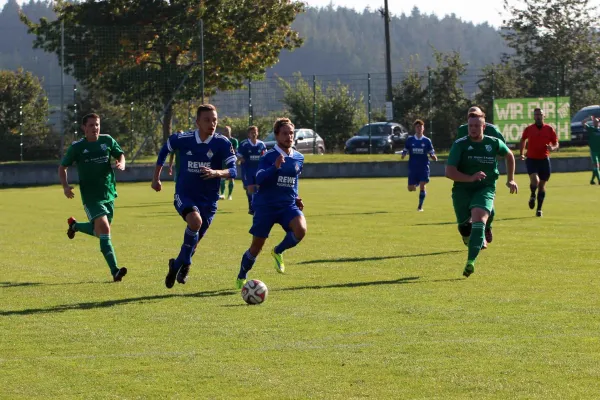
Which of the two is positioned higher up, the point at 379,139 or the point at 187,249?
the point at 379,139

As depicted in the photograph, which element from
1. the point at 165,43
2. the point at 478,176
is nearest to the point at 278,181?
the point at 478,176

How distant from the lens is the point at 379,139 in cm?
5203

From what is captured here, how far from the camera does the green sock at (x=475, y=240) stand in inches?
502

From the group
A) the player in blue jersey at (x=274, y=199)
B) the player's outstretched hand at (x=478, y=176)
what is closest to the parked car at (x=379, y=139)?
the player's outstretched hand at (x=478, y=176)

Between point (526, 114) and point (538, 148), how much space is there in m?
23.9

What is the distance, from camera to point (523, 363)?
7.64 metres

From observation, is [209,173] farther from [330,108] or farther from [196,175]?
[330,108]

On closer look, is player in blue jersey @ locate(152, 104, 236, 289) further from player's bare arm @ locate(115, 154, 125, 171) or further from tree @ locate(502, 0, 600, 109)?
tree @ locate(502, 0, 600, 109)

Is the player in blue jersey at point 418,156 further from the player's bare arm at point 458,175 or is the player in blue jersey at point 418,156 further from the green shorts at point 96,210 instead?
the green shorts at point 96,210

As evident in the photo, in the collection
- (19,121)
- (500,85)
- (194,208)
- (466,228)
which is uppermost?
(500,85)

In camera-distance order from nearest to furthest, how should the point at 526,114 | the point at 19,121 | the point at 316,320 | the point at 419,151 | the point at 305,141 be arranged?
1. the point at 316,320
2. the point at 419,151
3. the point at 526,114
4. the point at 19,121
5. the point at 305,141

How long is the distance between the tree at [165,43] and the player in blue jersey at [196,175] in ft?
94.6

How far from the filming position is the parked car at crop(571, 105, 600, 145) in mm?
49406

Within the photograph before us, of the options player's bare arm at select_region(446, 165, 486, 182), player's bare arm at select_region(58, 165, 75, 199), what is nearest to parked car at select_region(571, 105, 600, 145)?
player's bare arm at select_region(446, 165, 486, 182)
